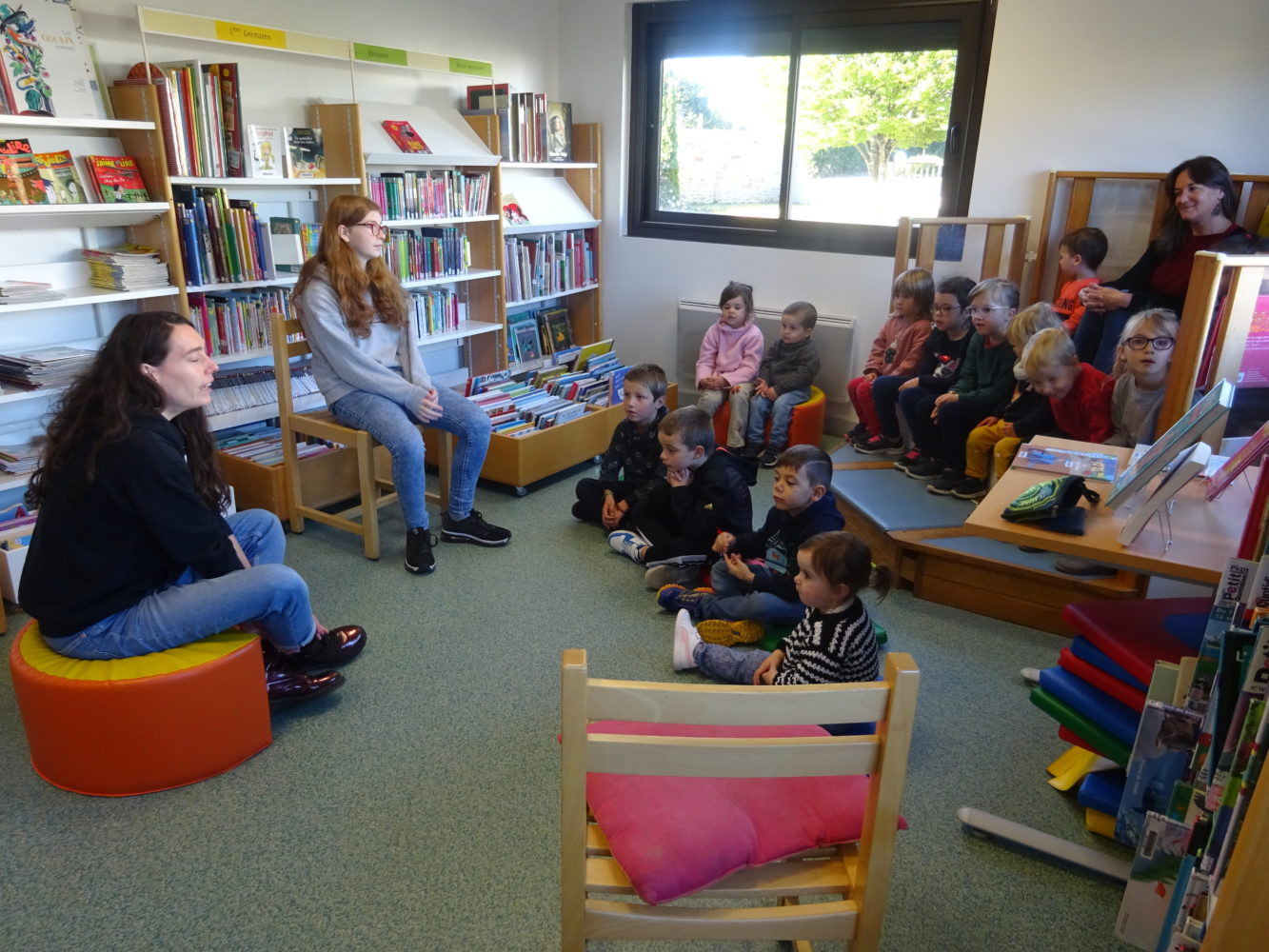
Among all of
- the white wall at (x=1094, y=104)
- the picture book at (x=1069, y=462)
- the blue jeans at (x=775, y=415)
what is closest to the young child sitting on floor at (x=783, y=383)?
the blue jeans at (x=775, y=415)

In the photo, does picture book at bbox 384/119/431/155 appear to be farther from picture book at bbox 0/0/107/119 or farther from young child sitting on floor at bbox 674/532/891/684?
young child sitting on floor at bbox 674/532/891/684

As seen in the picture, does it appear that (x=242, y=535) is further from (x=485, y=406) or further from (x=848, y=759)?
(x=848, y=759)

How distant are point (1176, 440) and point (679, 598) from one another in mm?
1462

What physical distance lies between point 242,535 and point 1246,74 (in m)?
3.97

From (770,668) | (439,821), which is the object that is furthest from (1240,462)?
(439,821)

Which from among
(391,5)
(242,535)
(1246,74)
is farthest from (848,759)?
(391,5)

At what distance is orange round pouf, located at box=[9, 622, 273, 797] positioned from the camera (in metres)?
1.85

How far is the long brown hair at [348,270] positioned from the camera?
3023 mm

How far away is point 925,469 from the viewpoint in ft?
11.7

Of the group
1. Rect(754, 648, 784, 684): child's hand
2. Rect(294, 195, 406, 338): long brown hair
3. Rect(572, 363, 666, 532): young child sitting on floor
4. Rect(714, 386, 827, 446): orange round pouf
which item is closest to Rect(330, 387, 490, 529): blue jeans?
Rect(294, 195, 406, 338): long brown hair

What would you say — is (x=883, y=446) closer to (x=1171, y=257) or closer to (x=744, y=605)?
(x=1171, y=257)

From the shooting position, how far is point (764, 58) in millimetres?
4590

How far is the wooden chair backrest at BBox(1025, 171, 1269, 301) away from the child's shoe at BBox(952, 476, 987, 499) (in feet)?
3.66

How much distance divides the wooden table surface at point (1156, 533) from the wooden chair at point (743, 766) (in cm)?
78
